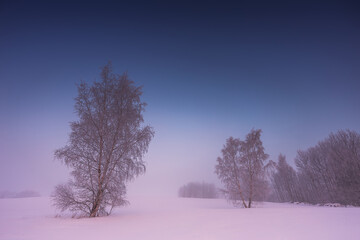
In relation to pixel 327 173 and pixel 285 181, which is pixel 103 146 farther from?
pixel 285 181

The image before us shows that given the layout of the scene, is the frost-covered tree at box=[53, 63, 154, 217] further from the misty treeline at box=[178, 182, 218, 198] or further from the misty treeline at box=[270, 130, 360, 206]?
the misty treeline at box=[178, 182, 218, 198]

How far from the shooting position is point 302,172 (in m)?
33.0

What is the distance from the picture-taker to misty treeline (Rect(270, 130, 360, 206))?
21953 mm

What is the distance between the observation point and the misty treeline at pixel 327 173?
21953 millimetres

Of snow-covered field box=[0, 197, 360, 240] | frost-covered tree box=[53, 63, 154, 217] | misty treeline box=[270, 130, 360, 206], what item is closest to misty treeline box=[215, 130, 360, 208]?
misty treeline box=[270, 130, 360, 206]

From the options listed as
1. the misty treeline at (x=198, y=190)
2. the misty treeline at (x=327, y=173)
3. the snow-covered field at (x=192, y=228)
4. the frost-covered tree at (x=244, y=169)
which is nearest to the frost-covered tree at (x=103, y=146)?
the snow-covered field at (x=192, y=228)

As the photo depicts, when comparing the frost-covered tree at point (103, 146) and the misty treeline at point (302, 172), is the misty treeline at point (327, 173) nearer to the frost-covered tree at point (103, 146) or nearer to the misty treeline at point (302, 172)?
the misty treeline at point (302, 172)

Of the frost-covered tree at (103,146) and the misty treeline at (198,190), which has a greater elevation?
the frost-covered tree at (103,146)

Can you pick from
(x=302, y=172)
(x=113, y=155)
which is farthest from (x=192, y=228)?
(x=302, y=172)

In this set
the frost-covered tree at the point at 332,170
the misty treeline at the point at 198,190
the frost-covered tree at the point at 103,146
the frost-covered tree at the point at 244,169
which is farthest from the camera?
the misty treeline at the point at 198,190

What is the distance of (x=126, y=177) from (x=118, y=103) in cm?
563

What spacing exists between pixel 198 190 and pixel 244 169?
56278mm

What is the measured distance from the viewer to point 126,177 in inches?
389

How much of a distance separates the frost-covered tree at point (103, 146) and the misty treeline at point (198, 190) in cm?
6151
